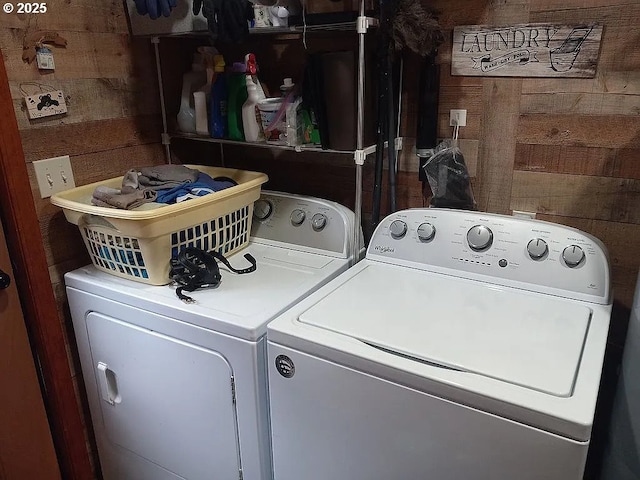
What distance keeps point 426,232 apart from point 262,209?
634 millimetres

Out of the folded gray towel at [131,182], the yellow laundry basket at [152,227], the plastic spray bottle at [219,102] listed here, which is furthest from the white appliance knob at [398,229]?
the folded gray towel at [131,182]

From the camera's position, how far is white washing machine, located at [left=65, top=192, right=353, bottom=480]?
1341mm

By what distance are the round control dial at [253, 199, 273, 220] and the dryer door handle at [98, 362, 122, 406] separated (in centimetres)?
72

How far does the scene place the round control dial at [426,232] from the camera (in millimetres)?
1543

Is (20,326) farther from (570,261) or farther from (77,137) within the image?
(570,261)

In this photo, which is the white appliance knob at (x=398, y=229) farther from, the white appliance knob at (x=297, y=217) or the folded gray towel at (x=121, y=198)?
the folded gray towel at (x=121, y=198)

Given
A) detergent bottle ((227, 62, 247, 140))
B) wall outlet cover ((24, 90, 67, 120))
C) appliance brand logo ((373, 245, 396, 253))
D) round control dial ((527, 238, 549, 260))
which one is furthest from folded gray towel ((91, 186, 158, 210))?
round control dial ((527, 238, 549, 260))

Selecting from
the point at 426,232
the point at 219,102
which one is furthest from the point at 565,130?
the point at 219,102

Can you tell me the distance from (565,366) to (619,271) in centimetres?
61

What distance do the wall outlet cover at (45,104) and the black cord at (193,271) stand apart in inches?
23.8

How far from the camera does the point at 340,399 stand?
1.17 metres

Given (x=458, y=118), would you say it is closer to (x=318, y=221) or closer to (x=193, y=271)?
(x=318, y=221)

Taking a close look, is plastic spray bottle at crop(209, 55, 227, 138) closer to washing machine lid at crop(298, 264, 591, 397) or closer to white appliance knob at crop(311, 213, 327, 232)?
white appliance knob at crop(311, 213, 327, 232)

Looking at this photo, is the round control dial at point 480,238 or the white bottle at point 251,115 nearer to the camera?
the round control dial at point 480,238
